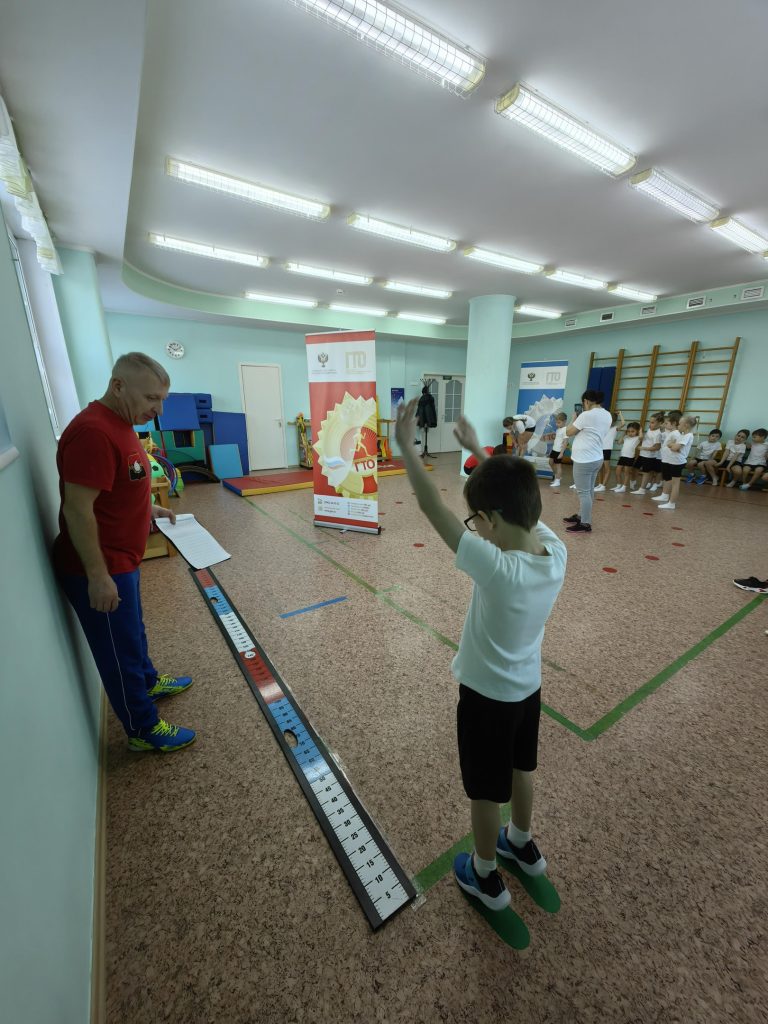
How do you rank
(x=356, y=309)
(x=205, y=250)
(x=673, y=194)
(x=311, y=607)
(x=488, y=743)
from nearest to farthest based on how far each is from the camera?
(x=488, y=743) → (x=311, y=607) → (x=673, y=194) → (x=205, y=250) → (x=356, y=309)

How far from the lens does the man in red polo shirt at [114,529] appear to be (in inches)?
48.4

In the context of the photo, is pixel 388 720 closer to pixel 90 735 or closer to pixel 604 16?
pixel 90 735

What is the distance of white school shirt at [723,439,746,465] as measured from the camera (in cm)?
688

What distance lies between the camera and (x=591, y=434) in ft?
13.7

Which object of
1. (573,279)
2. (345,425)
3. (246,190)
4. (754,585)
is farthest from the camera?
(573,279)

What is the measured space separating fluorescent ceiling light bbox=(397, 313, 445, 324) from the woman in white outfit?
17.7ft

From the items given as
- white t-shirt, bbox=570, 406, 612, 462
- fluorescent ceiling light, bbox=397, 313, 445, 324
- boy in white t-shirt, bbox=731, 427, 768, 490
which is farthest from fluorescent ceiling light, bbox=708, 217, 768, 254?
fluorescent ceiling light, bbox=397, 313, 445, 324

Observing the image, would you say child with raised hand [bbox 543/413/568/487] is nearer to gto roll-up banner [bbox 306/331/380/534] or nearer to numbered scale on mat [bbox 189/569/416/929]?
gto roll-up banner [bbox 306/331/380/534]

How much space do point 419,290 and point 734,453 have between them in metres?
6.32

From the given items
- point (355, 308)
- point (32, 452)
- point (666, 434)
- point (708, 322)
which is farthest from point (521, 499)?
point (708, 322)

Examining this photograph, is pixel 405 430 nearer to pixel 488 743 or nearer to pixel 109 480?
pixel 488 743

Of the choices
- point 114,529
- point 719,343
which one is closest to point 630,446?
point 719,343

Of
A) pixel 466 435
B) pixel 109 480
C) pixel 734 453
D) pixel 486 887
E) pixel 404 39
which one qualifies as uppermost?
pixel 404 39

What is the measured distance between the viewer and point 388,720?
180 centimetres
